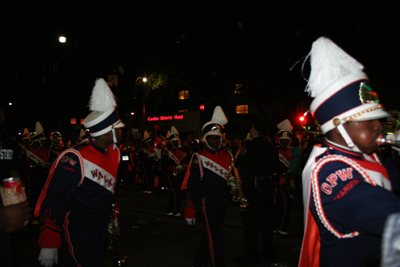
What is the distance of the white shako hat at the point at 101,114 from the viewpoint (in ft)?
11.4

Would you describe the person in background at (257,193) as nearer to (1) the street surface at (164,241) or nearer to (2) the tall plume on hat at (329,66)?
(1) the street surface at (164,241)

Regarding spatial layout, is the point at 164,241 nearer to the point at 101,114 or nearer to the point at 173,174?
the point at 173,174

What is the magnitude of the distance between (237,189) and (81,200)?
9.90ft

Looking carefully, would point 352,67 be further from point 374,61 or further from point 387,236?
point 374,61

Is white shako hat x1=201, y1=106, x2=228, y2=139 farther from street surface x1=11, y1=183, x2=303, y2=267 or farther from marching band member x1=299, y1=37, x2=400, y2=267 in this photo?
marching band member x1=299, y1=37, x2=400, y2=267

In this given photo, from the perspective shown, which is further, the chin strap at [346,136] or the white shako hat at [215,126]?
the white shako hat at [215,126]

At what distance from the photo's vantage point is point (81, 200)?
3.12 meters

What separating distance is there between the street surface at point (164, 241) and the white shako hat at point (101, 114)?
7.01ft

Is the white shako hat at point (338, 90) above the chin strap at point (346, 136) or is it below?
above

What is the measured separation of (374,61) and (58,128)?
32.2 metres

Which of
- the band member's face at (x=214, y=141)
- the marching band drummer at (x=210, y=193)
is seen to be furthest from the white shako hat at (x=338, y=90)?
the band member's face at (x=214, y=141)

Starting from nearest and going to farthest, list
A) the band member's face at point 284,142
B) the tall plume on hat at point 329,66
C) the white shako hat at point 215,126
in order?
the tall plume on hat at point 329,66 < the white shako hat at point 215,126 < the band member's face at point 284,142

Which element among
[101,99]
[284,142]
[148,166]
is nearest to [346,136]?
[101,99]

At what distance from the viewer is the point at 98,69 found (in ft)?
69.8
